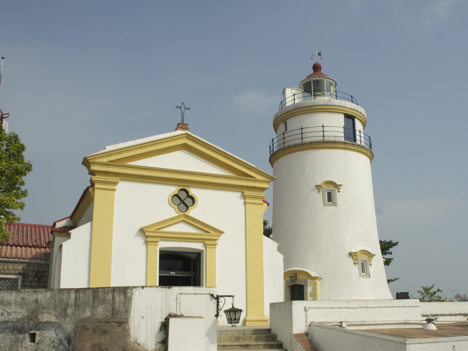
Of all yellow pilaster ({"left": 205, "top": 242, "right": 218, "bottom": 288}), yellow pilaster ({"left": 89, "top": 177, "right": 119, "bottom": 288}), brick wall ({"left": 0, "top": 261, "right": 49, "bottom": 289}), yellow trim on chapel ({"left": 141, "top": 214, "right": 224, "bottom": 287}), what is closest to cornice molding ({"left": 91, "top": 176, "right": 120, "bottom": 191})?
yellow pilaster ({"left": 89, "top": 177, "right": 119, "bottom": 288})

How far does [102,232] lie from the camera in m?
13.8

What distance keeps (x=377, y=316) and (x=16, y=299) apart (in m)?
9.21

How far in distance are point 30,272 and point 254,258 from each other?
874cm

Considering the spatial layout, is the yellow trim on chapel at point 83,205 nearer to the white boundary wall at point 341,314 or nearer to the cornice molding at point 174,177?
the cornice molding at point 174,177

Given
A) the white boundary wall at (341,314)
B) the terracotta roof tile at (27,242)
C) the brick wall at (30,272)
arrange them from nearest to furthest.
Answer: the white boundary wall at (341,314) < the brick wall at (30,272) < the terracotta roof tile at (27,242)

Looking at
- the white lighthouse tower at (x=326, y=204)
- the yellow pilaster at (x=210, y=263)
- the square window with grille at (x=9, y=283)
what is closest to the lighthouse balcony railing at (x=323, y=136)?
the white lighthouse tower at (x=326, y=204)

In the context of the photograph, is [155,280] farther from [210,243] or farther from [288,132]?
[288,132]

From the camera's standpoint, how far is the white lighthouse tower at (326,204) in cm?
2055

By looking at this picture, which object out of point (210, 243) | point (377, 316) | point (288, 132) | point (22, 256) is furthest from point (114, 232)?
point (288, 132)

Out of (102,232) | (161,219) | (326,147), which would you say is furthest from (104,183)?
(326,147)

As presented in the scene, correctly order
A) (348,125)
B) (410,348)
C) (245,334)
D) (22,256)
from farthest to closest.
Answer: (348,125) < (22,256) < (245,334) < (410,348)

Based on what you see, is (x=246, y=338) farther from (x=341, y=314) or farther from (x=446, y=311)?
(x=446, y=311)

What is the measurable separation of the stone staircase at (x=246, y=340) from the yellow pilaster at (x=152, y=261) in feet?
8.73

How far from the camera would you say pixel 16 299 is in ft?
32.3
